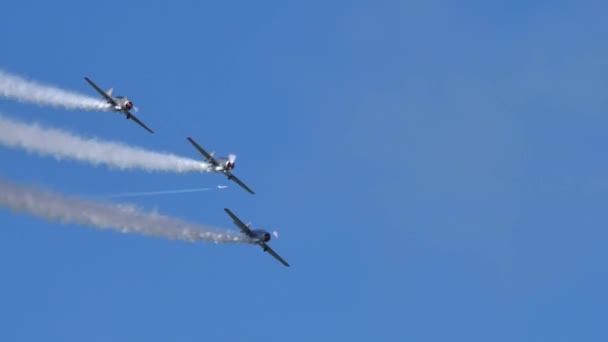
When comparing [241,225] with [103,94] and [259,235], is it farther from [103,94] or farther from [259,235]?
[103,94]

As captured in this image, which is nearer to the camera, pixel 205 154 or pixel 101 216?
pixel 101 216

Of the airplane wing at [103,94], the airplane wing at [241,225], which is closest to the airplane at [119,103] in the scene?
the airplane wing at [103,94]

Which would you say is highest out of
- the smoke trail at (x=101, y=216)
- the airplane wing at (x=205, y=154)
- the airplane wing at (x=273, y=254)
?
the airplane wing at (x=205, y=154)

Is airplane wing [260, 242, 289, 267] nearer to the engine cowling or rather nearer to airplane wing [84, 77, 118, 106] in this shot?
the engine cowling

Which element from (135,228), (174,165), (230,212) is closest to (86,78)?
(174,165)

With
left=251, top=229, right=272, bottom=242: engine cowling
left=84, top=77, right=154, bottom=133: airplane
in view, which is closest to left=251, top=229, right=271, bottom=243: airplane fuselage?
left=251, top=229, right=272, bottom=242: engine cowling

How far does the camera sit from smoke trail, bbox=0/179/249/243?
6431 centimetres

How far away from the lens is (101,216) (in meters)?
73.8

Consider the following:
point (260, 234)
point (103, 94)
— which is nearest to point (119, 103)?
point (103, 94)

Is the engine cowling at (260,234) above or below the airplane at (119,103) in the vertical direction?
below

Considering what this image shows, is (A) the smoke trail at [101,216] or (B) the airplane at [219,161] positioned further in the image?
(B) the airplane at [219,161]

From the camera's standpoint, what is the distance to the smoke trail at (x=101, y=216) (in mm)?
64312

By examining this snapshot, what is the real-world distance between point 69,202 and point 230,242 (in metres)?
19.9

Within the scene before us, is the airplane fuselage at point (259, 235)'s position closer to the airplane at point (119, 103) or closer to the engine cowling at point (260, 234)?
the engine cowling at point (260, 234)
